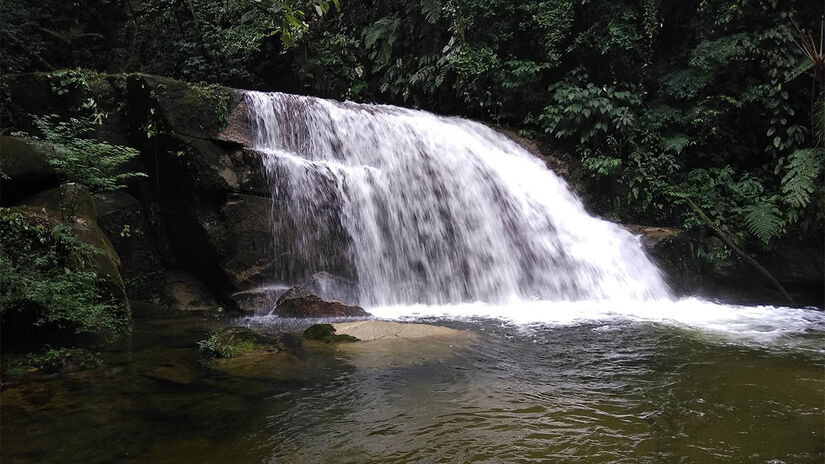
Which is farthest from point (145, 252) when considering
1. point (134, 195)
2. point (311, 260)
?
point (311, 260)

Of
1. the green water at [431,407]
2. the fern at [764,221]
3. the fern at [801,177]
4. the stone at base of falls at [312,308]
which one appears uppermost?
the fern at [801,177]

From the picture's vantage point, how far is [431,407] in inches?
142

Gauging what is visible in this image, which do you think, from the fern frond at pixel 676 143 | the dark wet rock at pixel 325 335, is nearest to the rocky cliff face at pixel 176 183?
the dark wet rock at pixel 325 335

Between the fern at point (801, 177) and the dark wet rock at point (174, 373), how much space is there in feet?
31.8

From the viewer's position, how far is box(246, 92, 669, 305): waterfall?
8086 mm

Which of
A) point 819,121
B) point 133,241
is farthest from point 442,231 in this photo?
point 819,121

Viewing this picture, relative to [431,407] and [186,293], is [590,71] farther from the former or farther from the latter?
[431,407]

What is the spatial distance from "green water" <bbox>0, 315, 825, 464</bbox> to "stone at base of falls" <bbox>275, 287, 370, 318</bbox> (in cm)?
174

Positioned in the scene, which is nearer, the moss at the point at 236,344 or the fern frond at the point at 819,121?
the moss at the point at 236,344

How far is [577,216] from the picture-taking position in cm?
998

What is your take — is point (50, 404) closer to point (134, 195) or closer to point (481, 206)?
point (134, 195)

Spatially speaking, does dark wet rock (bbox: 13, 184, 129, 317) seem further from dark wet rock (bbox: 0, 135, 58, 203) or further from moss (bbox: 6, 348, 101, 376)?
moss (bbox: 6, 348, 101, 376)

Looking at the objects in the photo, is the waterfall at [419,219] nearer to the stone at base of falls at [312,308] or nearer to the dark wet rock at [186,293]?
the stone at base of falls at [312,308]

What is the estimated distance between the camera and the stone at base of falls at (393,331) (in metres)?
5.56
